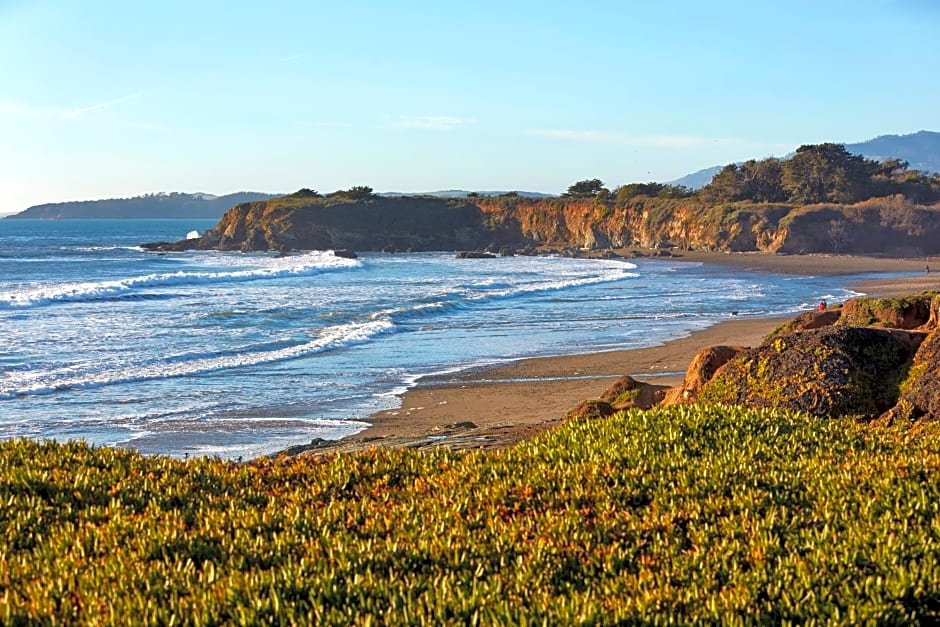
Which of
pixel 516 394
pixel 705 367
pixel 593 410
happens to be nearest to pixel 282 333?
pixel 516 394

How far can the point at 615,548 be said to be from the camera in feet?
17.9

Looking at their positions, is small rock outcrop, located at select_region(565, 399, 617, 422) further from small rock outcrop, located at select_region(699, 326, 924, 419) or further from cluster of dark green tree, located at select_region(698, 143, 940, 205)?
cluster of dark green tree, located at select_region(698, 143, 940, 205)

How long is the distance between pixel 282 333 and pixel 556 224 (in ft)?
257

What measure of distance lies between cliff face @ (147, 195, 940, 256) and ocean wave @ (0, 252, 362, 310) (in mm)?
20850

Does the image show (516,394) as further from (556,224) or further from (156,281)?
(556,224)

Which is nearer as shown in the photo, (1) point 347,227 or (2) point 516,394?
(2) point 516,394

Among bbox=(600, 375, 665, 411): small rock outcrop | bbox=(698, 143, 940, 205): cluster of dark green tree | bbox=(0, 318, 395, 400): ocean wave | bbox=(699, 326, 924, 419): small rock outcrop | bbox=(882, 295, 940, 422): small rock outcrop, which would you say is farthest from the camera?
bbox=(698, 143, 940, 205): cluster of dark green tree

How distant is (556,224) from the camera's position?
10838 centimetres

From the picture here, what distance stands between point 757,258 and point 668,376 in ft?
192

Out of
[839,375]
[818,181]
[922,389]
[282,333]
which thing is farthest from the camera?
[818,181]

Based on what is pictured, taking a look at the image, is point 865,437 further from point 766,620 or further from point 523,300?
point 523,300

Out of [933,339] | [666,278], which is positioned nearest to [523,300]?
[666,278]

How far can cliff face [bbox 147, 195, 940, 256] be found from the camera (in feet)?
273

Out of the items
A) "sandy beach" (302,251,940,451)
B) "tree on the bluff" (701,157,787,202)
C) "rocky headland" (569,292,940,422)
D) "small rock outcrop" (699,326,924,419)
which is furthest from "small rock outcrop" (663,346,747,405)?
"tree on the bluff" (701,157,787,202)
